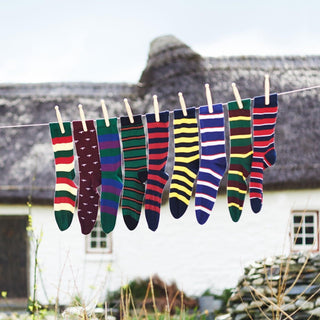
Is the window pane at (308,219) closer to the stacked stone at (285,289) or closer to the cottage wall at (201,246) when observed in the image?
the cottage wall at (201,246)

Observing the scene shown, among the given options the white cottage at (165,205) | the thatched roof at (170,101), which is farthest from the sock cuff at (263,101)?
the thatched roof at (170,101)

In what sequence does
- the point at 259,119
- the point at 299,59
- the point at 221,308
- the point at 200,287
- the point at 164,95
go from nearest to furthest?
the point at 259,119 < the point at 221,308 < the point at 200,287 < the point at 164,95 < the point at 299,59

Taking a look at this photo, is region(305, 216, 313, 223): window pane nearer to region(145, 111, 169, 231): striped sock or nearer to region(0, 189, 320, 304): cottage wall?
region(0, 189, 320, 304): cottage wall

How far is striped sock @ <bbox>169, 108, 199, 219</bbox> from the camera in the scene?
3.96 m

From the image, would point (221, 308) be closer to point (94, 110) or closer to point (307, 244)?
point (307, 244)

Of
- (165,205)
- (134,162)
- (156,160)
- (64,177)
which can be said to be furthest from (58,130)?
(165,205)

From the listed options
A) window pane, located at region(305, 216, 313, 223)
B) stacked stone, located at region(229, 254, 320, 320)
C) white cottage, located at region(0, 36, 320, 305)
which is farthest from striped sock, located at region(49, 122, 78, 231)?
window pane, located at region(305, 216, 313, 223)

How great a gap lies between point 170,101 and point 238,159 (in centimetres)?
666

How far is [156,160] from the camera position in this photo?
398 centimetres

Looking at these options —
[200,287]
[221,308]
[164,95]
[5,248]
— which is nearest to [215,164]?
[221,308]

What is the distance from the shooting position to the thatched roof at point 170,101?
386 inches

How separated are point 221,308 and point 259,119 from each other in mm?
5107

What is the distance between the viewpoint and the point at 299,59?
11.4m

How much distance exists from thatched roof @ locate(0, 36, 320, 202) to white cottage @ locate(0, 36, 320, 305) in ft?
0.06
